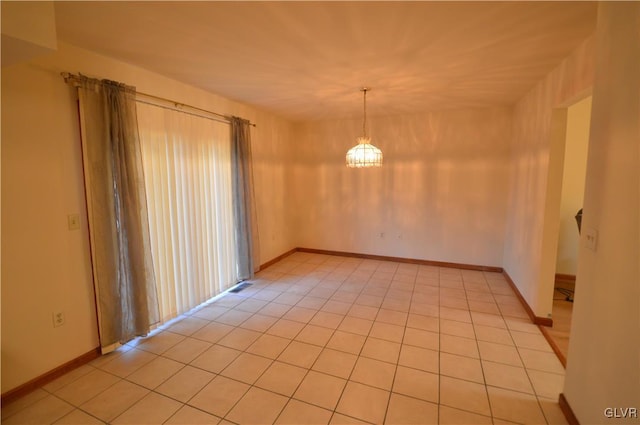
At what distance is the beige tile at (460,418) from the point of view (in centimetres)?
174

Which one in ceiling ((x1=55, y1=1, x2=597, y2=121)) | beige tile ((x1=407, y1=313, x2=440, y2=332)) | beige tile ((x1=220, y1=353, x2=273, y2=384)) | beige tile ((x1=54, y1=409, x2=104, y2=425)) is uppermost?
ceiling ((x1=55, y1=1, x2=597, y2=121))

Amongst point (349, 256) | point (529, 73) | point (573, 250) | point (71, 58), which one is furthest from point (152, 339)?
point (573, 250)

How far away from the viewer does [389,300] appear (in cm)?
344

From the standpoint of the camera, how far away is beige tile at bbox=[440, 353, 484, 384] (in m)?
2.14

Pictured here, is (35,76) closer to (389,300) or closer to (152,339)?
(152,339)

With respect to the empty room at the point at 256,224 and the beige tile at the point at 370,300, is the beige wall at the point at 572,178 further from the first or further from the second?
the beige tile at the point at 370,300

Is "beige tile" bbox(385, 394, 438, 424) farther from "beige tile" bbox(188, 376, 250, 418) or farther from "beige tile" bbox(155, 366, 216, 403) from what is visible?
"beige tile" bbox(155, 366, 216, 403)

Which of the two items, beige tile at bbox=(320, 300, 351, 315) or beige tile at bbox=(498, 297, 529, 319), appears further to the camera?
beige tile at bbox=(320, 300, 351, 315)

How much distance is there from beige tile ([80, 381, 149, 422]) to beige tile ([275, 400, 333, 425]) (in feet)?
3.33

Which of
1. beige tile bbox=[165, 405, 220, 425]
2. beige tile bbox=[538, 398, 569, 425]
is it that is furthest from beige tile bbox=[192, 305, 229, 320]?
beige tile bbox=[538, 398, 569, 425]

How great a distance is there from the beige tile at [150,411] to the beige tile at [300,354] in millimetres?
815

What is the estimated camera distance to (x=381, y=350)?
2461 millimetres

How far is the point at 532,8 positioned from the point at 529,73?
1341 mm

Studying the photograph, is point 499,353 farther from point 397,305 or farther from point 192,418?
point 192,418
